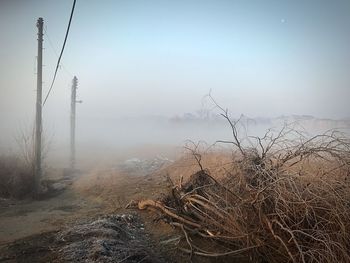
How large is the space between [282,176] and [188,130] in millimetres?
53414

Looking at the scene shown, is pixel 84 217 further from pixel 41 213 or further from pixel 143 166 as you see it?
pixel 143 166

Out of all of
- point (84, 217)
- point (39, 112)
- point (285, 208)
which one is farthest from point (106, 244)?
point (39, 112)

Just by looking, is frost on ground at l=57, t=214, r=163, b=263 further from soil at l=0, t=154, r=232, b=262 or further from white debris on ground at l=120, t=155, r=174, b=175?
white debris on ground at l=120, t=155, r=174, b=175

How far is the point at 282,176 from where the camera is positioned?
6.41 meters

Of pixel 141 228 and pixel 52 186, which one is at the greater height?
pixel 141 228

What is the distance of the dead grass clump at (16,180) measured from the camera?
1440 cm

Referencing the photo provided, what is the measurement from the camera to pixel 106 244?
6.58m

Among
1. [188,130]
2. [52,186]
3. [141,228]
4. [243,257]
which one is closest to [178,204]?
[141,228]

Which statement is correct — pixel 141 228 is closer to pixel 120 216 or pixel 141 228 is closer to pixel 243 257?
pixel 120 216

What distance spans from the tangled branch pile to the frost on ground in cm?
107

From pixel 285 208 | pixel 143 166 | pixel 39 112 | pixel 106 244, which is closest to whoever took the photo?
pixel 285 208

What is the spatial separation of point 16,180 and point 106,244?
32.9ft

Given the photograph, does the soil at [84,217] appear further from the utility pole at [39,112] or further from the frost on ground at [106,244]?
the utility pole at [39,112]

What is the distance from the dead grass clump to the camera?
14396mm
